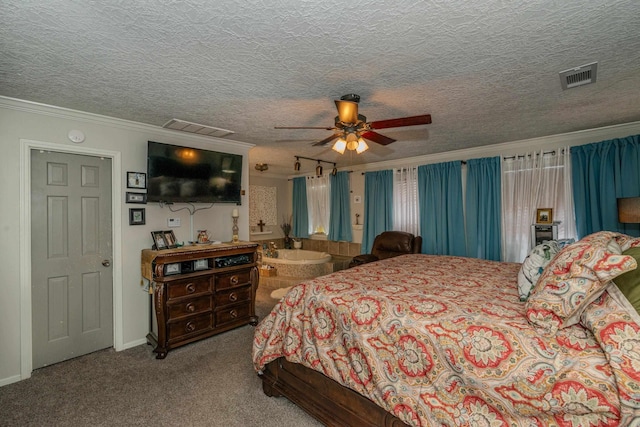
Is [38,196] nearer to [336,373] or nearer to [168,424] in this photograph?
[168,424]

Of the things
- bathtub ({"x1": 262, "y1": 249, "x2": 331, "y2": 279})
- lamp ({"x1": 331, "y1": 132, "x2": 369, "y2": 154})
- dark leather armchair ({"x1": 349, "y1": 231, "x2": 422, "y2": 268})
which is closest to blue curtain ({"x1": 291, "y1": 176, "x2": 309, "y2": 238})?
bathtub ({"x1": 262, "y1": 249, "x2": 331, "y2": 279})

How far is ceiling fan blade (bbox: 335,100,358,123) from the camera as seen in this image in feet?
7.03

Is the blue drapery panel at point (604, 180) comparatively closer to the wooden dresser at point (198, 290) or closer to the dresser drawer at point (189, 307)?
the wooden dresser at point (198, 290)

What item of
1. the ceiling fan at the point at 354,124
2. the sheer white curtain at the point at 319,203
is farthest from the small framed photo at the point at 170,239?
the sheer white curtain at the point at 319,203

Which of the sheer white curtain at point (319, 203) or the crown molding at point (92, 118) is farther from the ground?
the crown molding at point (92, 118)

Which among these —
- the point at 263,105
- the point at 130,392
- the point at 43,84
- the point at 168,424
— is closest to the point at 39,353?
the point at 130,392

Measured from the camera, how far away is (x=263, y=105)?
2629 millimetres

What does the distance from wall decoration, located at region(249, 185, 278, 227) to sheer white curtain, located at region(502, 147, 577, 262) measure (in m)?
4.73

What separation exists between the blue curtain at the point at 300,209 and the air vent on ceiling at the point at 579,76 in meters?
5.16

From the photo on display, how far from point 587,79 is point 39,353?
523cm

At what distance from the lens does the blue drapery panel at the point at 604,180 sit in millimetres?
3164

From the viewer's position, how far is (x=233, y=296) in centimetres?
349

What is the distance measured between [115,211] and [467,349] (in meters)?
3.44

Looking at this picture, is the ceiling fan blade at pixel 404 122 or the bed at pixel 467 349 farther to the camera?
the ceiling fan blade at pixel 404 122
